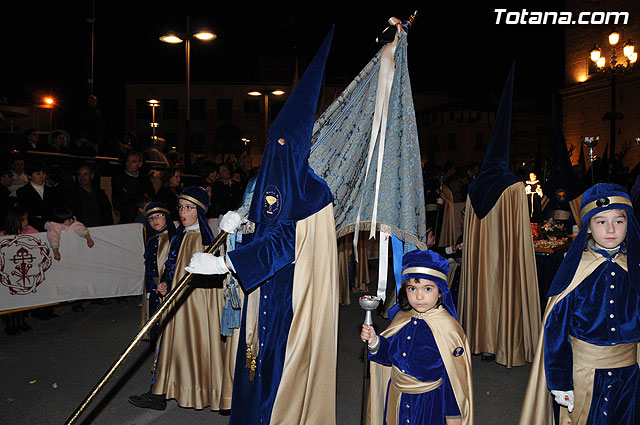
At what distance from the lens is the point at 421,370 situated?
3334 mm

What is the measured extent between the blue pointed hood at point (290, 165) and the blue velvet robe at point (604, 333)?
5.71 ft

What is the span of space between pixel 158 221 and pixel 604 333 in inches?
164

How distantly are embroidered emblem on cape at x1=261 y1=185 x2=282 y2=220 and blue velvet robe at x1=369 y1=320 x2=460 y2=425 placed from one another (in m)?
1.07

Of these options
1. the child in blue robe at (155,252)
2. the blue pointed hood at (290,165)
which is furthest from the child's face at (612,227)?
the child in blue robe at (155,252)

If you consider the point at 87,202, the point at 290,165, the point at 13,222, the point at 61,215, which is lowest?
the point at 13,222

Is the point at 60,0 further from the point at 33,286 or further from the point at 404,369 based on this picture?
the point at 404,369

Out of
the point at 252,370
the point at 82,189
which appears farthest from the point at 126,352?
the point at 82,189

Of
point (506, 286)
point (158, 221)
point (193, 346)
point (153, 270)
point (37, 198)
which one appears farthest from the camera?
point (37, 198)

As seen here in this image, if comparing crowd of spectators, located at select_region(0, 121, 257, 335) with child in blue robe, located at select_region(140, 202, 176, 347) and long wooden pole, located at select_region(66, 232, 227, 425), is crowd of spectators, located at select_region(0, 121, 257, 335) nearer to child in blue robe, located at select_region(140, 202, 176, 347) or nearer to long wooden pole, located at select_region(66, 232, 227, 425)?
child in blue robe, located at select_region(140, 202, 176, 347)

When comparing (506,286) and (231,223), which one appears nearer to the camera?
(231,223)

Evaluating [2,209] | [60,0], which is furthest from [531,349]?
[60,0]

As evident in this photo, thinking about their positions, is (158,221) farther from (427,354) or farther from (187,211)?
(427,354)

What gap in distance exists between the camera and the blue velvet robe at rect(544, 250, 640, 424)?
333cm

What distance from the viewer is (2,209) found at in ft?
26.5
